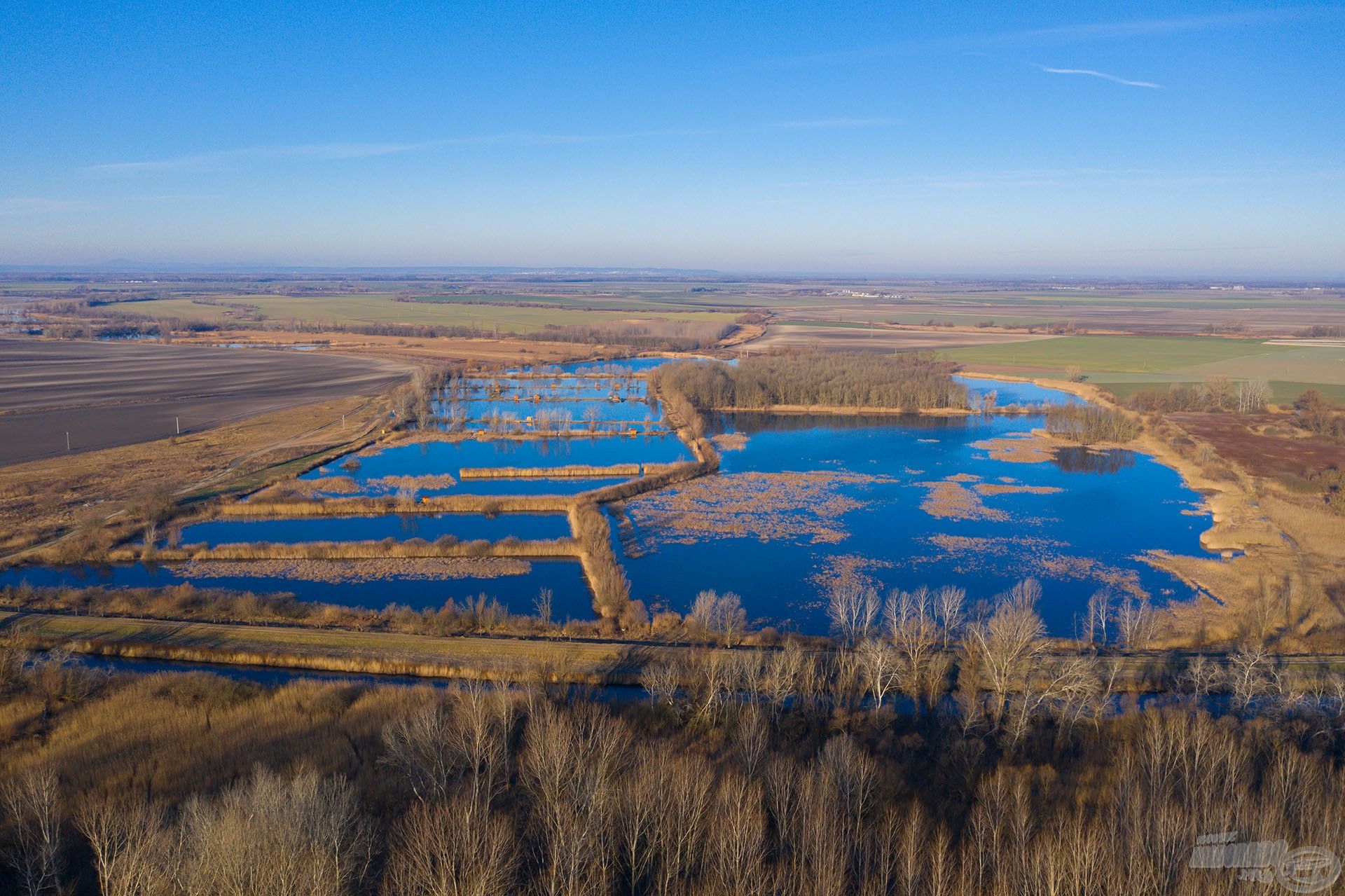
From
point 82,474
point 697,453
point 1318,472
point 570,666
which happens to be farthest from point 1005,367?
point 82,474

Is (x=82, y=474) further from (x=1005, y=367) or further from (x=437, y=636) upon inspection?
(x=1005, y=367)

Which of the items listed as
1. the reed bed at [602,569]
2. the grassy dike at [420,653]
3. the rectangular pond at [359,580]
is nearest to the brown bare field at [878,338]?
the reed bed at [602,569]

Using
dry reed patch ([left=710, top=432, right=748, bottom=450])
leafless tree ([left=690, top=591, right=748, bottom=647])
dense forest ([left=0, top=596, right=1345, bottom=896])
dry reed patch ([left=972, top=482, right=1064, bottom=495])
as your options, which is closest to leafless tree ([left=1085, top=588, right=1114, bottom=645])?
dense forest ([left=0, top=596, right=1345, bottom=896])

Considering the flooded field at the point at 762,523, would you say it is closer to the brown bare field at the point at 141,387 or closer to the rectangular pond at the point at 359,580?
the rectangular pond at the point at 359,580

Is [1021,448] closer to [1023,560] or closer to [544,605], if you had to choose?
[1023,560]

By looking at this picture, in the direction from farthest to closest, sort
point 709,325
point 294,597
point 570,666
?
point 709,325
point 294,597
point 570,666

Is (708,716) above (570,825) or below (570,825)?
below
